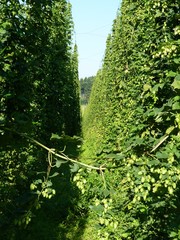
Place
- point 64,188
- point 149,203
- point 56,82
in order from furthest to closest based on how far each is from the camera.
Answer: point 56,82, point 64,188, point 149,203

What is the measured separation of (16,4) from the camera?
4.28m

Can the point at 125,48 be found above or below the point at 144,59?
above

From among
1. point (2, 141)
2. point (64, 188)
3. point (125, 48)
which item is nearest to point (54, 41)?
point (125, 48)

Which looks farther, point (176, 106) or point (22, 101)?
point (22, 101)

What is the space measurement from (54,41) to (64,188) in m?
5.25

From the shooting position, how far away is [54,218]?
24.7 ft

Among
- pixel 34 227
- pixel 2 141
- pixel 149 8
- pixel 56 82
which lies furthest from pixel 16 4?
pixel 56 82

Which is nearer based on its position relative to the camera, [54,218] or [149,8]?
[149,8]

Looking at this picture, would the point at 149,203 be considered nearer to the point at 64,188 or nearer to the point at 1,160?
the point at 1,160

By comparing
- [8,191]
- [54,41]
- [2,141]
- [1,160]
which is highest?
[54,41]

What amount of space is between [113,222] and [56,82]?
29.9 ft

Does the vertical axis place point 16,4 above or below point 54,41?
below

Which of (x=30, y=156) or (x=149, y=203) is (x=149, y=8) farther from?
(x=30, y=156)

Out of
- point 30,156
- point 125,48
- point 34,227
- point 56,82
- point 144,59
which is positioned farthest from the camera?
point 56,82
